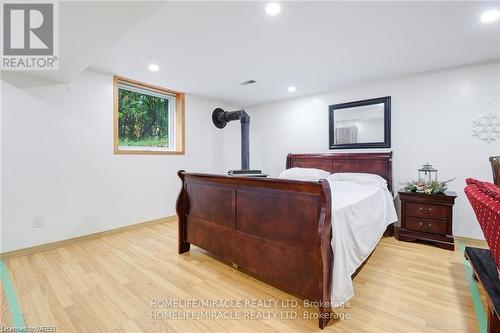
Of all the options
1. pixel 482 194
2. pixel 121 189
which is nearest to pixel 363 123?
pixel 482 194

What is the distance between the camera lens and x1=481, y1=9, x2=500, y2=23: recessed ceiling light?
1.85 metres

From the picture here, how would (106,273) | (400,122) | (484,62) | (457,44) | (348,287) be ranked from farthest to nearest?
(400,122)
(484,62)
(457,44)
(106,273)
(348,287)

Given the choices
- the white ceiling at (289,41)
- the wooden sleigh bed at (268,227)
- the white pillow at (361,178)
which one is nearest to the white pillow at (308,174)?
the white pillow at (361,178)

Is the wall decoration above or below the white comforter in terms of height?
above

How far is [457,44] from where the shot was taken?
2.37 meters

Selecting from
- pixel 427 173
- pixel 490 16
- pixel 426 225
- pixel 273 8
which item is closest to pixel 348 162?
pixel 427 173

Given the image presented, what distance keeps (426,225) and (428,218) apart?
9cm

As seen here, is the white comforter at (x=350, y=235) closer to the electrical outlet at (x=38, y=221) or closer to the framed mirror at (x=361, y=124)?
the framed mirror at (x=361, y=124)

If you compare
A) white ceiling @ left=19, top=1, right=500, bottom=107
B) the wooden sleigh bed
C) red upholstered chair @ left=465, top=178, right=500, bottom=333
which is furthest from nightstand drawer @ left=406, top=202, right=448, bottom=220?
the wooden sleigh bed

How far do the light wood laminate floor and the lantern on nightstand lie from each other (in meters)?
0.93

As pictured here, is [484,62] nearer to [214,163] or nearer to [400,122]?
[400,122]

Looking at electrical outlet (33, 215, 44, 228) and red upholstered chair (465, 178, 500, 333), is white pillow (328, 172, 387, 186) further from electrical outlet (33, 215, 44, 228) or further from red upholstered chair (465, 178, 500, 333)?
electrical outlet (33, 215, 44, 228)

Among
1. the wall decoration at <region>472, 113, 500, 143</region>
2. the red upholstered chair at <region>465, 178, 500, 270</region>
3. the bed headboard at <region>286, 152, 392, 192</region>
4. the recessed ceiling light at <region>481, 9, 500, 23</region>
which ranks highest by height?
the recessed ceiling light at <region>481, 9, 500, 23</region>

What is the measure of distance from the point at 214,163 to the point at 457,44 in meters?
4.06
